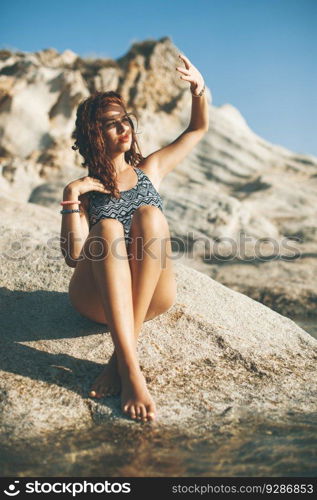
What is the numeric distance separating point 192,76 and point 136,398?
190 cm

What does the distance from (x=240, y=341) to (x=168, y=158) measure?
4.03 ft

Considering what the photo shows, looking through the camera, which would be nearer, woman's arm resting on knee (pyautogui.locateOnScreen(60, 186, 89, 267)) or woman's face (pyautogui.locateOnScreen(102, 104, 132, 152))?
woman's arm resting on knee (pyautogui.locateOnScreen(60, 186, 89, 267))

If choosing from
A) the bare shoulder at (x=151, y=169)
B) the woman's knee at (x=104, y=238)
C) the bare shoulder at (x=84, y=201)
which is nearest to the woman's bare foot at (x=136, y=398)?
the woman's knee at (x=104, y=238)

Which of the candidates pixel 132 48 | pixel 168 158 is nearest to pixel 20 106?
pixel 132 48

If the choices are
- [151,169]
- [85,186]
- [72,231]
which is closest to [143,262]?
[72,231]

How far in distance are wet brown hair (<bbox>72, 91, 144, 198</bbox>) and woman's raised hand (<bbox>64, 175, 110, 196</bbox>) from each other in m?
0.03

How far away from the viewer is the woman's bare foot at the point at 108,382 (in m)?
2.43

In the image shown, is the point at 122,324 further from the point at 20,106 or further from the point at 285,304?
the point at 20,106

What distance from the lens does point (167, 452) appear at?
1.95m

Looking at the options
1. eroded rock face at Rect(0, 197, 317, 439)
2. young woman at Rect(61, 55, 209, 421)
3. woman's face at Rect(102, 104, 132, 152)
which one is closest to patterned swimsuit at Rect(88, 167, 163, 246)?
young woman at Rect(61, 55, 209, 421)

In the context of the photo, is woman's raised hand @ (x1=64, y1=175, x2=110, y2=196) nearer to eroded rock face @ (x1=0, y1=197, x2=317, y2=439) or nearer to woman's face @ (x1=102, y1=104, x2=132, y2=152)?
woman's face @ (x1=102, y1=104, x2=132, y2=152)

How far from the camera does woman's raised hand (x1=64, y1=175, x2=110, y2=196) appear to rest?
269 cm

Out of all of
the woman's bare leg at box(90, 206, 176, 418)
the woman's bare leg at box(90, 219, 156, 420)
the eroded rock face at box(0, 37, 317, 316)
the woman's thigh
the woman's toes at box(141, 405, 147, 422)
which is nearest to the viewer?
the woman's toes at box(141, 405, 147, 422)

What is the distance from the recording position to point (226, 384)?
8.72 feet
